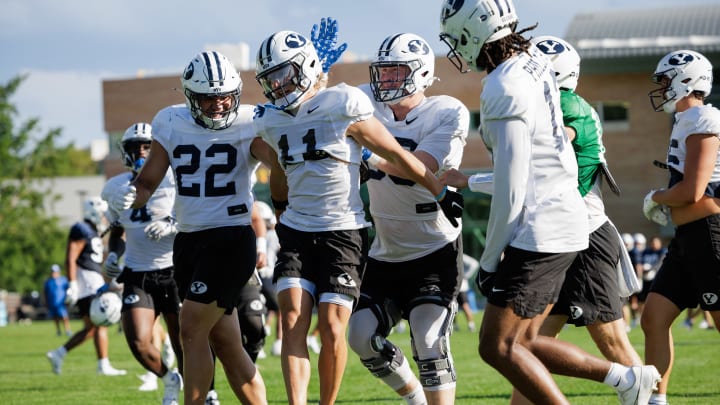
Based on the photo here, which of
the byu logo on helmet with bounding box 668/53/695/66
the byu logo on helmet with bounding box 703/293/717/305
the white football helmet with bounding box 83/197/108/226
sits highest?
the byu logo on helmet with bounding box 668/53/695/66

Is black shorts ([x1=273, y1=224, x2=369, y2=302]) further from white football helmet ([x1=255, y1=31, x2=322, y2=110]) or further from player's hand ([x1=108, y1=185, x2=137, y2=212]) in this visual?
player's hand ([x1=108, y1=185, x2=137, y2=212])

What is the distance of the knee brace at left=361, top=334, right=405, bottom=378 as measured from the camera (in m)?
5.88

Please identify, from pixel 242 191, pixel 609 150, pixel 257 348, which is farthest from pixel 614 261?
pixel 609 150

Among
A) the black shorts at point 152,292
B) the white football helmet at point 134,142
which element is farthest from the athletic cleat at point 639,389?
the white football helmet at point 134,142

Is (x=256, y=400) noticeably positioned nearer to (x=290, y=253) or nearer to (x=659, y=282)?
(x=290, y=253)

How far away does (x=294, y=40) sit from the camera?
225 inches

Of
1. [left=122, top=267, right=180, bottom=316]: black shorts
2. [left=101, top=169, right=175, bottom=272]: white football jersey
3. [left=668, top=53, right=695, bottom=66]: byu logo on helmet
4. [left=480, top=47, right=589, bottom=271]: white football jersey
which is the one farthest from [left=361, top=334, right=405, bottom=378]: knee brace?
[left=101, top=169, right=175, bottom=272]: white football jersey

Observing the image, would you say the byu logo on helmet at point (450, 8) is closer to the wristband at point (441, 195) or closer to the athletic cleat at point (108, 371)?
the wristband at point (441, 195)

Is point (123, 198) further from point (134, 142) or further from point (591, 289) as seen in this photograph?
point (591, 289)

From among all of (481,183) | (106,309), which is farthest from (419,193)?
(106,309)

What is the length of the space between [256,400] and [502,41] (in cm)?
285

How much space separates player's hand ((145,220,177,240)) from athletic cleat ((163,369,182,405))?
1190mm

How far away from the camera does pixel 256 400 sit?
627 cm

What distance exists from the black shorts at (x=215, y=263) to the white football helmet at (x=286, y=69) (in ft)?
3.26
